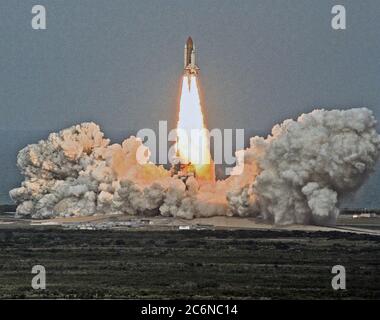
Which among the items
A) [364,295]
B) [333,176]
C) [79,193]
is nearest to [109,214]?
[79,193]

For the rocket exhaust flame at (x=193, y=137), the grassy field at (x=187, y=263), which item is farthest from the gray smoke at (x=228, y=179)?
the grassy field at (x=187, y=263)

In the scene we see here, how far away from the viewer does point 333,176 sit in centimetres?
7062

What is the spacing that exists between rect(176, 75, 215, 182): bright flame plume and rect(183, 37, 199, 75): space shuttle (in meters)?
0.84

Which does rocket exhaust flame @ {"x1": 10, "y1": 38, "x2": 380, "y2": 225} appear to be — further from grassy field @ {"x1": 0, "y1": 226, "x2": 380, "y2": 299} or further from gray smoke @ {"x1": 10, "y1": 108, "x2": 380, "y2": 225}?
grassy field @ {"x1": 0, "y1": 226, "x2": 380, "y2": 299}

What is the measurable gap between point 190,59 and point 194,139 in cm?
386

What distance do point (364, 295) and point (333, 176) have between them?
14.5 metres

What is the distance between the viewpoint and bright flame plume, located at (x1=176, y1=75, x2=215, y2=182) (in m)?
77.6

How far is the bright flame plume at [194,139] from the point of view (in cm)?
7756

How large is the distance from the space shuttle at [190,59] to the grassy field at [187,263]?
8488mm
